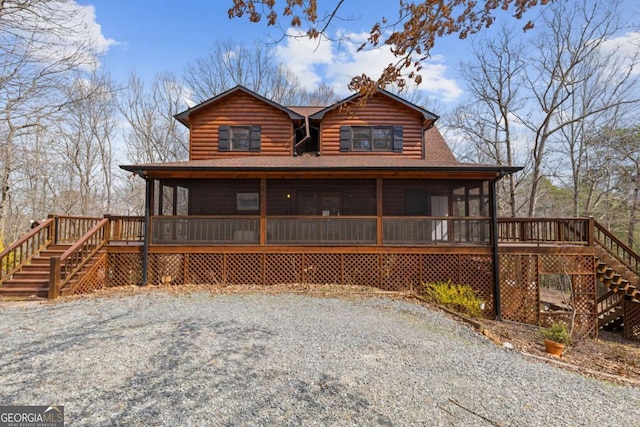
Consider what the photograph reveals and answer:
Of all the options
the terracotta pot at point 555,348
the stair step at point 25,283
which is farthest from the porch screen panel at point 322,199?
the terracotta pot at point 555,348

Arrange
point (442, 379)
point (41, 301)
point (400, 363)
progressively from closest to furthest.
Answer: point (442, 379) < point (400, 363) < point (41, 301)

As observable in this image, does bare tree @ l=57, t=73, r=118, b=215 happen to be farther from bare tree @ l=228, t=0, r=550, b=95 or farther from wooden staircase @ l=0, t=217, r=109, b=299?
bare tree @ l=228, t=0, r=550, b=95

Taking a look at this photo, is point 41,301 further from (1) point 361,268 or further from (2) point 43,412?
(1) point 361,268

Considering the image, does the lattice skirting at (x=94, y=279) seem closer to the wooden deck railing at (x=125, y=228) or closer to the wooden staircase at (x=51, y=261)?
the wooden staircase at (x=51, y=261)

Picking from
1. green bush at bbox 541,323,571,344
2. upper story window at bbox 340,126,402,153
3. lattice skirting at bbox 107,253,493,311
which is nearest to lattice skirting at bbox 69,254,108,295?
lattice skirting at bbox 107,253,493,311

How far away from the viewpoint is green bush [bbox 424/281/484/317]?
8844mm

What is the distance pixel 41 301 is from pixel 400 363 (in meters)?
8.39

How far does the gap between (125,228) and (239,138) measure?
5.20 meters

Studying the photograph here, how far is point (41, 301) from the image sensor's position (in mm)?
7855

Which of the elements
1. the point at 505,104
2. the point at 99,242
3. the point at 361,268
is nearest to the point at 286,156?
the point at 361,268

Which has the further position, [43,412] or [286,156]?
[286,156]

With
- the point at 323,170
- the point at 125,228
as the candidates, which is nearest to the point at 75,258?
the point at 125,228

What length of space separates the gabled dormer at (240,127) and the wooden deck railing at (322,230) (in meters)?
3.84

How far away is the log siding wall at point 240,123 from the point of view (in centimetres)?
1295
